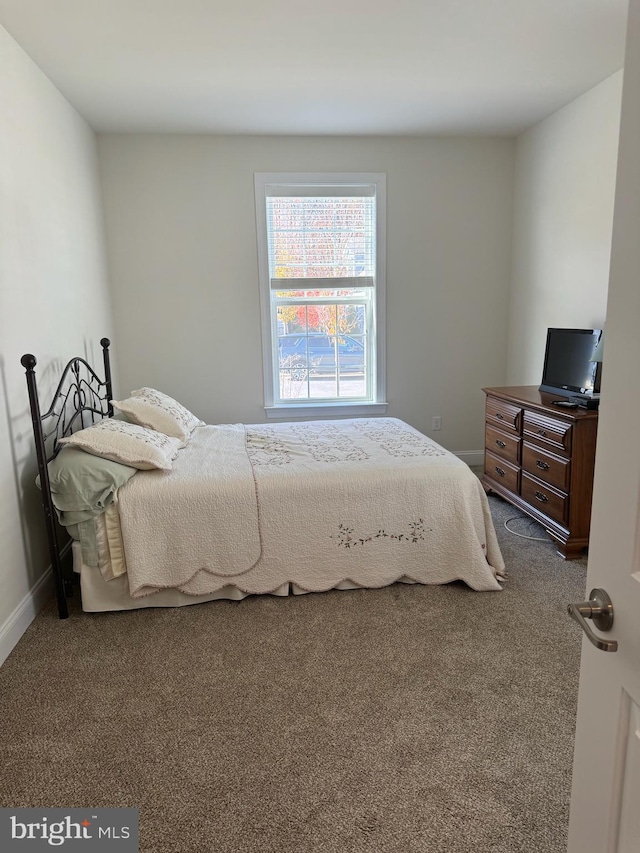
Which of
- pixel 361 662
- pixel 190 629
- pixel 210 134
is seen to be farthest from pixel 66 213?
pixel 361 662

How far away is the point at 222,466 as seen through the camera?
9.36 feet

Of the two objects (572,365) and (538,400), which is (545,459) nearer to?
(538,400)

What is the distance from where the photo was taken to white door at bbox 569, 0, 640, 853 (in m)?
0.75

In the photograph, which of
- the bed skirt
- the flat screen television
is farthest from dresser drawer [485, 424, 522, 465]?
the bed skirt

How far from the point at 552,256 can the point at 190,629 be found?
11.5 ft

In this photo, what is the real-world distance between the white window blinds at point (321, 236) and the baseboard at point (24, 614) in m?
2.76

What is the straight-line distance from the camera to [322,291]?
4543 millimetres

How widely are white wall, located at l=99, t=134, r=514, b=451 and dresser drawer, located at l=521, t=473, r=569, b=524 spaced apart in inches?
56.8

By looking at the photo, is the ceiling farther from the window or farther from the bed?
the bed

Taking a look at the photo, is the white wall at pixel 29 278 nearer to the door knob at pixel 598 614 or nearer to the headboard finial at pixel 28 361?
the headboard finial at pixel 28 361

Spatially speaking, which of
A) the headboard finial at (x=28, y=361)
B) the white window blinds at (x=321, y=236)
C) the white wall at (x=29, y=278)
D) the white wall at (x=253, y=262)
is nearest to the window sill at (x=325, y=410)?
the white wall at (x=253, y=262)

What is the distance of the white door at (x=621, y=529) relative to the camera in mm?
751

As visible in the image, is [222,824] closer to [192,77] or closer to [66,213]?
[66,213]

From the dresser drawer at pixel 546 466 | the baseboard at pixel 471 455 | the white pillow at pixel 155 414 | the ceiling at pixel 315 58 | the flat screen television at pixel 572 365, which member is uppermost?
the ceiling at pixel 315 58
